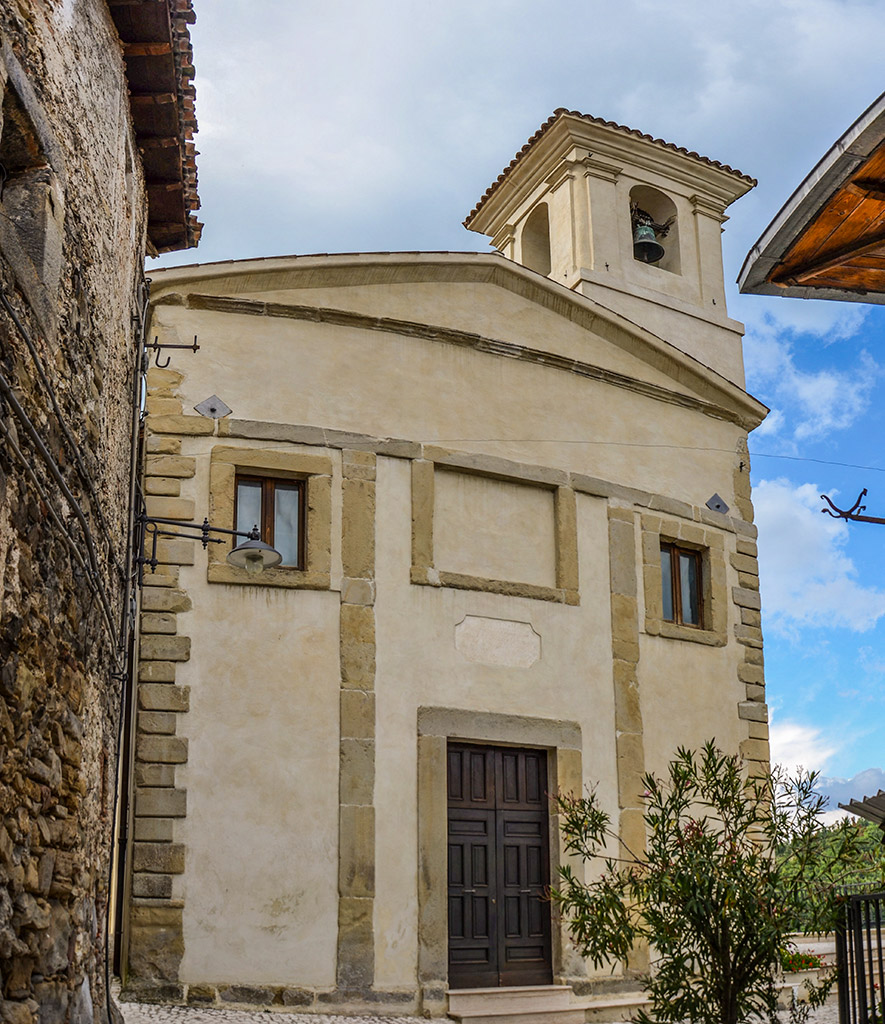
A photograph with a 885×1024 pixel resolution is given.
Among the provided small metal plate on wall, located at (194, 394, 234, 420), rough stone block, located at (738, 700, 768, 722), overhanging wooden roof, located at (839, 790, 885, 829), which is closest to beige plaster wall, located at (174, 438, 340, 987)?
small metal plate on wall, located at (194, 394, 234, 420)

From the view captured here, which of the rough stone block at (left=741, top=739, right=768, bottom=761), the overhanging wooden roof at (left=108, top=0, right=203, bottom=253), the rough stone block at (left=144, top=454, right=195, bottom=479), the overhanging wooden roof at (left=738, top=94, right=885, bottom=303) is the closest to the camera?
the overhanging wooden roof at (left=738, top=94, right=885, bottom=303)

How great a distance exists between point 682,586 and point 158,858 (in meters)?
6.22

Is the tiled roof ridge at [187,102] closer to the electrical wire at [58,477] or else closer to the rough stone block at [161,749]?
the electrical wire at [58,477]

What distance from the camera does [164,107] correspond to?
26.0ft

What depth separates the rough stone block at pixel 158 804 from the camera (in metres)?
10.2

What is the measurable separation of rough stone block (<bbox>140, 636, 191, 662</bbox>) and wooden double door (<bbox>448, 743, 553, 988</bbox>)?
2.63 meters

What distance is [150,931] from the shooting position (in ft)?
32.7

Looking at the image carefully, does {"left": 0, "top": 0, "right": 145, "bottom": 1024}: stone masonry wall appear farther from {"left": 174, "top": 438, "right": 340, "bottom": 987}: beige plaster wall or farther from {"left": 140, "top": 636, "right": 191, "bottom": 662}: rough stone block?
{"left": 140, "top": 636, "right": 191, "bottom": 662}: rough stone block

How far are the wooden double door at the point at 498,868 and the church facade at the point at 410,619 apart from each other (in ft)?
0.08

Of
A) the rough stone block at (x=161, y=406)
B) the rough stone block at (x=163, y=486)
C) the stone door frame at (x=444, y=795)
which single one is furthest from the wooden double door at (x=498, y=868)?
the rough stone block at (x=161, y=406)

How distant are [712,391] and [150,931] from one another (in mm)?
8357

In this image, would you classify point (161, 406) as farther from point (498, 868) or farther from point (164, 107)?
point (498, 868)

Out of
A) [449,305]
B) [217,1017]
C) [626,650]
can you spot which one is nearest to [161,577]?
[217,1017]

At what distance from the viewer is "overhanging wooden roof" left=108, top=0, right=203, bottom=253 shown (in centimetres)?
717
